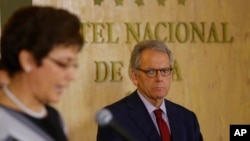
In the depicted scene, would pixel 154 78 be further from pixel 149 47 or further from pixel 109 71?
pixel 109 71

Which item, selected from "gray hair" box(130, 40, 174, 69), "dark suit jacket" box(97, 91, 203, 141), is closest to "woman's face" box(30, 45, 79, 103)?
"dark suit jacket" box(97, 91, 203, 141)

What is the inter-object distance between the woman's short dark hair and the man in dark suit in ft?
4.87

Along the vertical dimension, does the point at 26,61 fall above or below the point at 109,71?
above

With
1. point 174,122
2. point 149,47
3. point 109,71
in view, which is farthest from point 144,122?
point 109,71

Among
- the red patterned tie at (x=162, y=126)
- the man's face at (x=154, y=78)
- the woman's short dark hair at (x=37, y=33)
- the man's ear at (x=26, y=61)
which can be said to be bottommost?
the red patterned tie at (x=162, y=126)

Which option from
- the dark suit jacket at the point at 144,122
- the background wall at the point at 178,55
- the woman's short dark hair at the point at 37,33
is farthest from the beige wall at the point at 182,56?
the woman's short dark hair at the point at 37,33

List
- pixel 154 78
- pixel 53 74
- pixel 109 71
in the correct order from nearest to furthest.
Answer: pixel 53 74 → pixel 154 78 → pixel 109 71

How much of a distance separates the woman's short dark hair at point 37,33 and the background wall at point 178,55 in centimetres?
195

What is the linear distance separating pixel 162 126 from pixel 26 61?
1.61 m

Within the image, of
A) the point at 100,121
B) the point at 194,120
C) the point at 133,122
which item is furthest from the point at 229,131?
the point at 100,121

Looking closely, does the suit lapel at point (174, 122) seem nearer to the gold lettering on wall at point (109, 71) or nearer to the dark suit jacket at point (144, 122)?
the dark suit jacket at point (144, 122)

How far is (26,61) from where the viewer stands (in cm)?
153

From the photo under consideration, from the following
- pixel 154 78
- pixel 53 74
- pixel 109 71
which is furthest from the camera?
pixel 109 71

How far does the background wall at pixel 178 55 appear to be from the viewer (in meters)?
3.54
